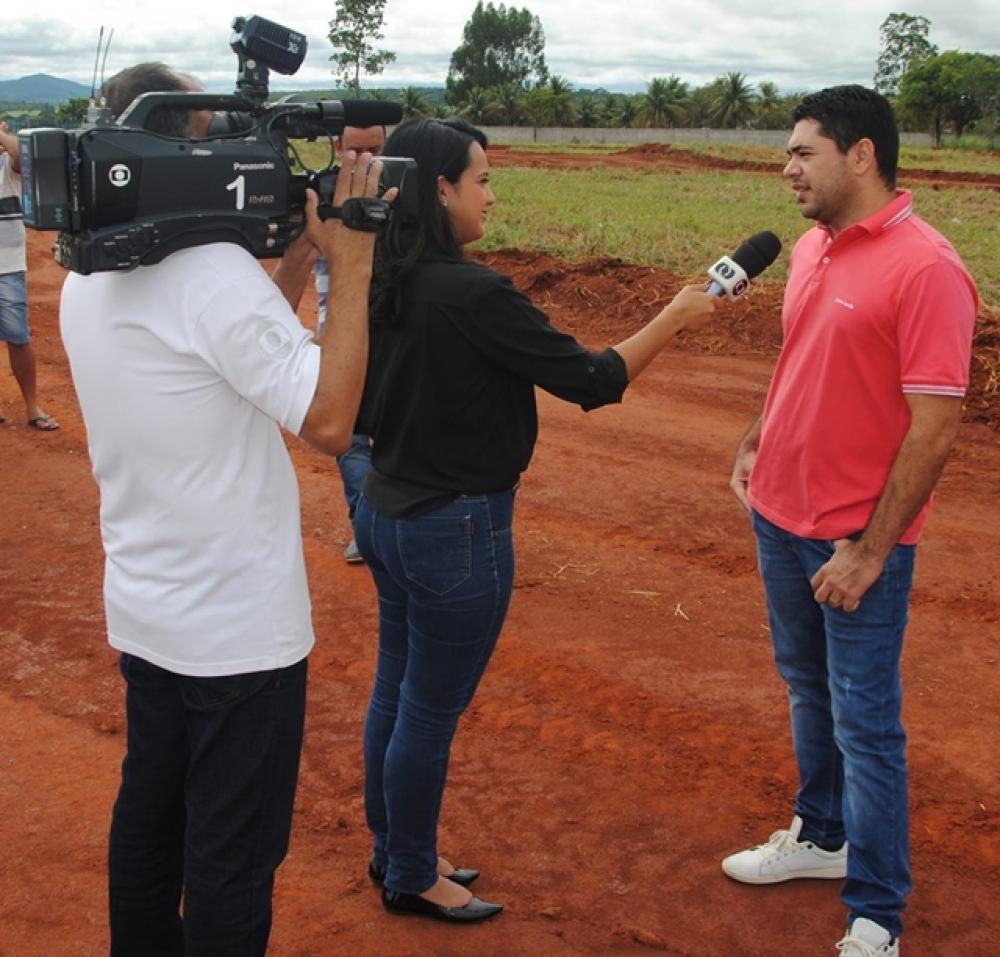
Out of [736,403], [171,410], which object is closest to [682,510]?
[736,403]

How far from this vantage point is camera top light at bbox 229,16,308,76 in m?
2.35

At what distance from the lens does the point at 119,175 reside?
6.79ft

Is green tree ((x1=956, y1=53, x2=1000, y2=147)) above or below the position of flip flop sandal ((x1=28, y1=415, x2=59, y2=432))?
above

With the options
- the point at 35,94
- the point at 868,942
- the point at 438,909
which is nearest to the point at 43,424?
the point at 438,909

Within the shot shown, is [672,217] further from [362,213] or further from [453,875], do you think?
[362,213]

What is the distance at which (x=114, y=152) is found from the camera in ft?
6.76

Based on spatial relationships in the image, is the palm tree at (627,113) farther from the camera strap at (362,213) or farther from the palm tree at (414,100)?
the camera strap at (362,213)

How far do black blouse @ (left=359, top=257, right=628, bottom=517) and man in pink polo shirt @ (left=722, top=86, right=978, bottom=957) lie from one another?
23.7 inches

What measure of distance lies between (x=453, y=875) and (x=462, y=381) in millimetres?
1572

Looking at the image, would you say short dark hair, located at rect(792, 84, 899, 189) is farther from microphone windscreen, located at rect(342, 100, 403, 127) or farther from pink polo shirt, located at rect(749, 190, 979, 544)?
microphone windscreen, located at rect(342, 100, 403, 127)

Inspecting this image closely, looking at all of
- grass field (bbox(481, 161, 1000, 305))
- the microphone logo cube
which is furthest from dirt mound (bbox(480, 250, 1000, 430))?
the microphone logo cube

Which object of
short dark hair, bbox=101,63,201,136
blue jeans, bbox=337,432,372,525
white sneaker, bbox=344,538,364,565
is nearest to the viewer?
short dark hair, bbox=101,63,201,136

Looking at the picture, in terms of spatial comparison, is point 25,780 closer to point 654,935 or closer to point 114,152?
point 654,935

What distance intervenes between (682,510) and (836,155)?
385cm
